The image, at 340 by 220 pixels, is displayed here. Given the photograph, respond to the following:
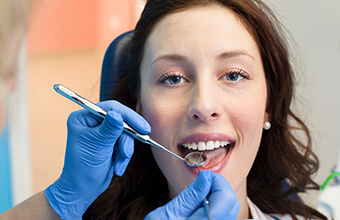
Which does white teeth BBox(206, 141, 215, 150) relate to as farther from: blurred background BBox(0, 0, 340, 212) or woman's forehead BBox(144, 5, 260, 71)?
blurred background BBox(0, 0, 340, 212)

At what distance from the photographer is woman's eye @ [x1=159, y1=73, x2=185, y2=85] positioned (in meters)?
1.30

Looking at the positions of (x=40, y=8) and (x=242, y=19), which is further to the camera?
(x=242, y=19)

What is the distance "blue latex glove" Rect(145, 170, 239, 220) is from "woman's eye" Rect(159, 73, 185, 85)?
0.38 metres

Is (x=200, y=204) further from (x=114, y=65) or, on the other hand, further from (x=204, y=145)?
(x=114, y=65)

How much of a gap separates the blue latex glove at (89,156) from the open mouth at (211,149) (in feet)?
0.61

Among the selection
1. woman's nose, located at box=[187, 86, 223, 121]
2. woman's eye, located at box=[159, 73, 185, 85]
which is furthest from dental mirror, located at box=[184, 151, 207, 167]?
woman's eye, located at box=[159, 73, 185, 85]

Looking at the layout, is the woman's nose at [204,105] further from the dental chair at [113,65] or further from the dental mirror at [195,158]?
the dental chair at [113,65]

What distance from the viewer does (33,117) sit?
4.10 m

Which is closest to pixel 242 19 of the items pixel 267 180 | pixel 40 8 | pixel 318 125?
pixel 267 180

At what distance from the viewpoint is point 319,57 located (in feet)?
8.33

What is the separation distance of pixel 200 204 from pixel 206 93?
0.37 meters

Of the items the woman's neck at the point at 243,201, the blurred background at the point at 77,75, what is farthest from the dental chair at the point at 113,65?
the woman's neck at the point at 243,201

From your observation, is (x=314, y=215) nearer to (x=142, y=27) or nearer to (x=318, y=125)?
(x=318, y=125)

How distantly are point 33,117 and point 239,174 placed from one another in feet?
11.0
